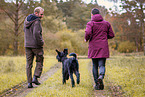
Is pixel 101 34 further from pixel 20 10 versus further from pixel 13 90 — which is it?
pixel 20 10

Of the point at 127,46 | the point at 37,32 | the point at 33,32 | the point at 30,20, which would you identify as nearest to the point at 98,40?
the point at 37,32

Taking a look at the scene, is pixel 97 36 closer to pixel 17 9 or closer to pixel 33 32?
pixel 33 32

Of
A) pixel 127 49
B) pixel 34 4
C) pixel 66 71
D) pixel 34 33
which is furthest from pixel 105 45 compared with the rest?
pixel 127 49

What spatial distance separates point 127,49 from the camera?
40.4 m

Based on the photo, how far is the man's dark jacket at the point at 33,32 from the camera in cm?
527

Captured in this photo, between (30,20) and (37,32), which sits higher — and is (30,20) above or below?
above

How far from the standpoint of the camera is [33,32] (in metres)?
5.30

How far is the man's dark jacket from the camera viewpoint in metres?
5.27

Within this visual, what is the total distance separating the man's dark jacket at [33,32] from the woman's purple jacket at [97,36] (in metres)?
1.46

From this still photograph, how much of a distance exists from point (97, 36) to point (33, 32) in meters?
1.95

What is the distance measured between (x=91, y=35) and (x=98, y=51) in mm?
518

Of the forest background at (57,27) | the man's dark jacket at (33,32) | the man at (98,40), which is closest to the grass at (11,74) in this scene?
the man's dark jacket at (33,32)

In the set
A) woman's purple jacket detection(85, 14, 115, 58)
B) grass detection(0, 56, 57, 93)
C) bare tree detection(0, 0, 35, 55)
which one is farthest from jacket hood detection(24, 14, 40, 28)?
bare tree detection(0, 0, 35, 55)

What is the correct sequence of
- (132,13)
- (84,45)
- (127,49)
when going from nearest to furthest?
(132,13)
(84,45)
(127,49)
